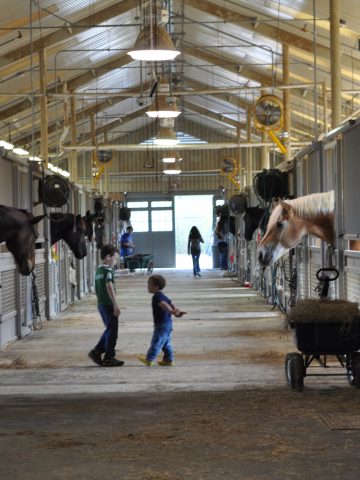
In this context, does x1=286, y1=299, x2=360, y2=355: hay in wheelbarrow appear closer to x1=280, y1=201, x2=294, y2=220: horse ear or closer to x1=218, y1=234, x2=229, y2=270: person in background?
x1=280, y1=201, x2=294, y2=220: horse ear

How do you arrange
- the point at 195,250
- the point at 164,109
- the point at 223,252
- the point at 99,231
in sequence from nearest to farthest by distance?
the point at 164,109 → the point at 99,231 → the point at 195,250 → the point at 223,252

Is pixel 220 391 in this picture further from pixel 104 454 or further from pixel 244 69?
pixel 244 69

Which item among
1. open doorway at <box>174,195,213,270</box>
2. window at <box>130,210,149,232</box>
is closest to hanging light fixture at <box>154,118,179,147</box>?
window at <box>130,210,149,232</box>

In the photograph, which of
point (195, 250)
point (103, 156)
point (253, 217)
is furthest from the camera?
point (103, 156)

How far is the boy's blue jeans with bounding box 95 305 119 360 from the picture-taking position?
9.16 metres

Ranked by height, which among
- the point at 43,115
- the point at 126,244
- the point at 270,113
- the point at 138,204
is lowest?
the point at 126,244

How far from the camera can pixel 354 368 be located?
7090mm

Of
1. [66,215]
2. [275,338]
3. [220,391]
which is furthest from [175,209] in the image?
[220,391]

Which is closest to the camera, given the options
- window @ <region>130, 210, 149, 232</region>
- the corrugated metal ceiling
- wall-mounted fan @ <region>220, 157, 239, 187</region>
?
the corrugated metal ceiling

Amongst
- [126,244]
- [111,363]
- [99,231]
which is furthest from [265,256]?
[126,244]

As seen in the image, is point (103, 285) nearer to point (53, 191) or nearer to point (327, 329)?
point (327, 329)

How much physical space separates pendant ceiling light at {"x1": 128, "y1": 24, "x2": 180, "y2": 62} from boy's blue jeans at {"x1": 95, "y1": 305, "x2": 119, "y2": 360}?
3.20 metres

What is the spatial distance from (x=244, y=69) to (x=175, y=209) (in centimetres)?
1321

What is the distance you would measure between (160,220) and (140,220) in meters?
0.83
